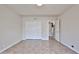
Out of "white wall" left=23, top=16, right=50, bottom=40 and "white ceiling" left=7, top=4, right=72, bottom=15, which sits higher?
"white ceiling" left=7, top=4, right=72, bottom=15

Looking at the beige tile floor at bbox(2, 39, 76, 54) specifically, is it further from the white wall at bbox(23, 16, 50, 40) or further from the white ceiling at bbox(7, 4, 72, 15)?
the white wall at bbox(23, 16, 50, 40)

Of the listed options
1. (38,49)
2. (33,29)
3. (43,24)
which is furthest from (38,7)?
(33,29)

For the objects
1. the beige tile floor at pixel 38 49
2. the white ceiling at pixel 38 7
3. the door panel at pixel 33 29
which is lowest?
the beige tile floor at pixel 38 49

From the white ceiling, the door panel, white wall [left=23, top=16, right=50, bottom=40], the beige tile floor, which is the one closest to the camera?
the beige tile floor

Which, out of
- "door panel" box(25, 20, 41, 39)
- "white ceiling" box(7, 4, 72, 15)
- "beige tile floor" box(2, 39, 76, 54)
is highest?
"white ceiling" box(7, 4, 72, 15)

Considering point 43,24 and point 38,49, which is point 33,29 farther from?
point 38,49

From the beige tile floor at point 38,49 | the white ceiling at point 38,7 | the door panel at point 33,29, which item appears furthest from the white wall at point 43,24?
the beige tile floor at point 38,49

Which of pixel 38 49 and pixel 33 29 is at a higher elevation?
pixel 33 29

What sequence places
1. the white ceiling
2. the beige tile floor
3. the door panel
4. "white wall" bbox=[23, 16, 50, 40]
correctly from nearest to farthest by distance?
the beige tile floor
the white ceiling
"white wall" bbox=[23, 16, 50, 40]
the door panel

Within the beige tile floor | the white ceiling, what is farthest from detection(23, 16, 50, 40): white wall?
the beige tile floor

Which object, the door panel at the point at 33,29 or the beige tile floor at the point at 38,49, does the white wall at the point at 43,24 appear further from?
the beige tile floor at the point at 38,49
